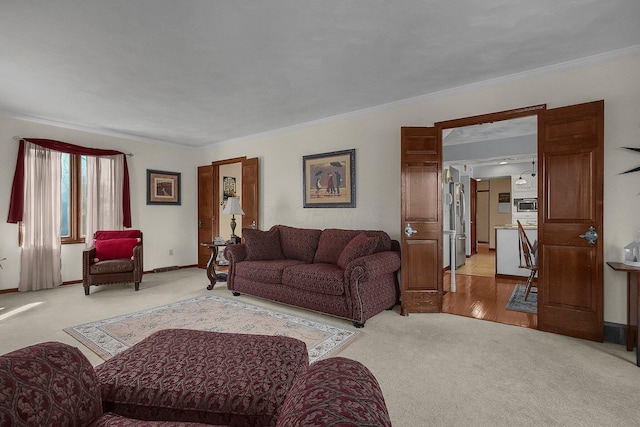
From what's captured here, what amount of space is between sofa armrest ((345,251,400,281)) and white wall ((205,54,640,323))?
530 mm

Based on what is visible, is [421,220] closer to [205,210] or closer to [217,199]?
[217,199]

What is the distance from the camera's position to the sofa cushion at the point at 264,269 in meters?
3.99

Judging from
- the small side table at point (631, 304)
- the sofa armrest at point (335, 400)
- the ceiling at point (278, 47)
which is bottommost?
the small side table at point (631, 304)

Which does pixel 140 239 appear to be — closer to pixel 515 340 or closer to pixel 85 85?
pixel 85 85

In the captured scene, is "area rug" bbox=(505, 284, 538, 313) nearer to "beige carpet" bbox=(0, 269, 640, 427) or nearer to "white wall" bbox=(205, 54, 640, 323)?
"beige carpet" bbox=(0, 269, 640, 427)

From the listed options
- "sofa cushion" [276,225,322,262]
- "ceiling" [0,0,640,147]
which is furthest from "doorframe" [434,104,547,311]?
"sofa cushion" [276,225,322,262]

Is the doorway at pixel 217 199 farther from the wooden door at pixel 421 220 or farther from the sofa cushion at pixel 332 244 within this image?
the wooden door at pixel 421 220

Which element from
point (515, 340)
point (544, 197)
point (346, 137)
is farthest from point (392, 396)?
point (346, 137)

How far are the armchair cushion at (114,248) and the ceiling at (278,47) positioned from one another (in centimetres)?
193

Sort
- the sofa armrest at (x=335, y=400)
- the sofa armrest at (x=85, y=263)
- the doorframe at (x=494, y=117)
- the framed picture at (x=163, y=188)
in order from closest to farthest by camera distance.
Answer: the sofa armrest at (x=335, y=400)
the doorframe at (x=494, y=117)
the sofa armrest at (x=85, y=263)
the framed picture at (x=163, y=188)

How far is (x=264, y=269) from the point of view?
4.11m

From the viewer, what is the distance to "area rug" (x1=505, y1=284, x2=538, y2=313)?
3.84 metres

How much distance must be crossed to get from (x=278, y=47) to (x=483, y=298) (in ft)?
12.8

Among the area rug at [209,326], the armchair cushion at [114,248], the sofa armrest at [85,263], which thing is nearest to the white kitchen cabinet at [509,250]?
the area rug at [209,326]
